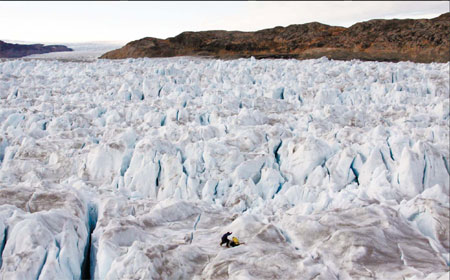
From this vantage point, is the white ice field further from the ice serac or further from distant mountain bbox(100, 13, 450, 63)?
distant mountain bbox(100, 13, 450, 63)

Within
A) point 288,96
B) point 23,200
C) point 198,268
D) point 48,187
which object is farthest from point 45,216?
point 288,96

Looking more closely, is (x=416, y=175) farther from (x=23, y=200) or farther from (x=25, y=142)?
(x=25, y=142)

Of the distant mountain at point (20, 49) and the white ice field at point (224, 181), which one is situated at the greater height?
the distant mountain at point (20, 49)

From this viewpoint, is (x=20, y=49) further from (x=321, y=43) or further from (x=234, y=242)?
(x=234, y=242)

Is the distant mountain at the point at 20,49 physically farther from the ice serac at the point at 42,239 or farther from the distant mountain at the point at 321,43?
the ice serac at the point at 42,239

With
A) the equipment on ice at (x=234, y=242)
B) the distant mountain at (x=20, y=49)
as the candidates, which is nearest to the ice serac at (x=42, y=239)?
the equipment on ice at (x=234, y=242)
